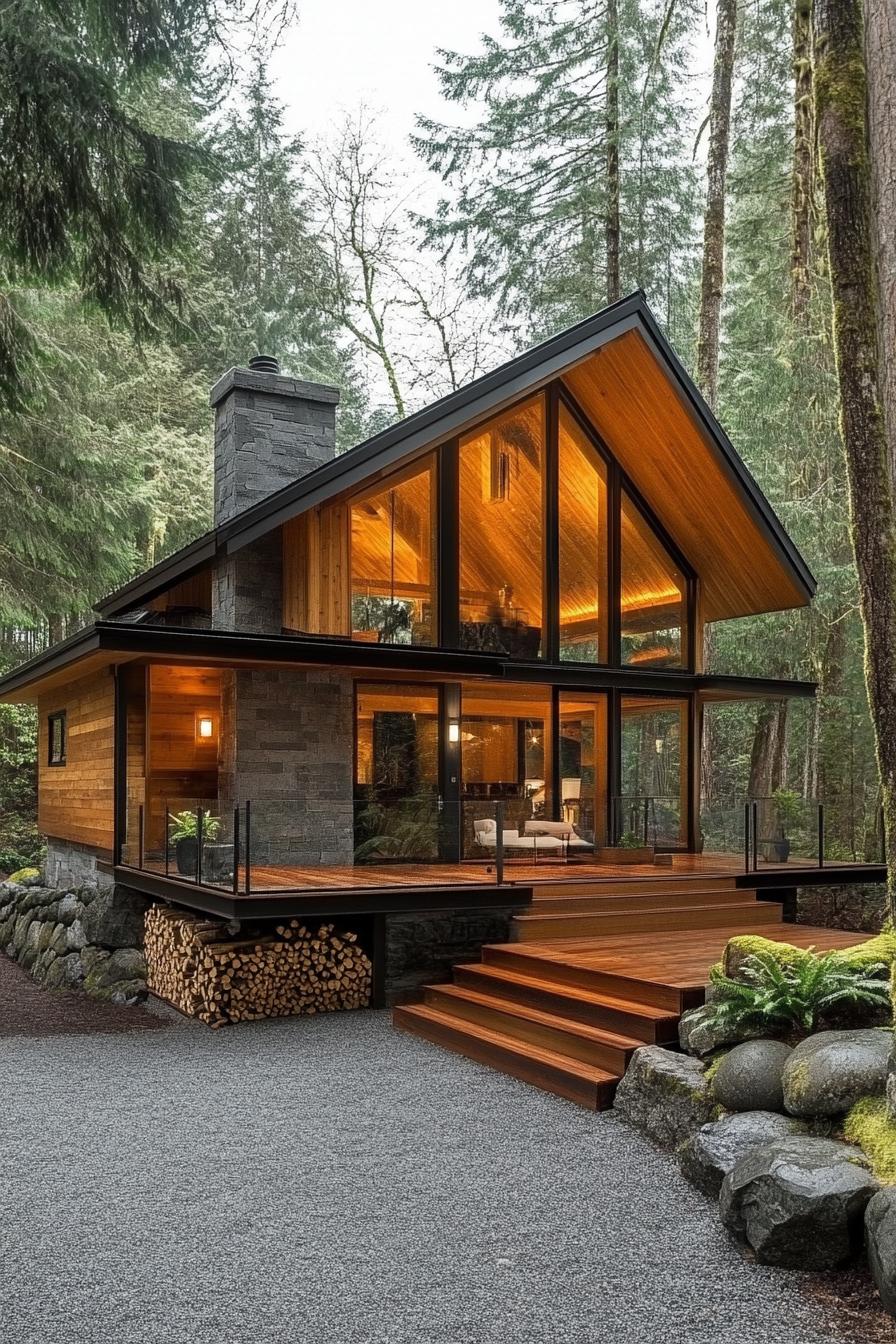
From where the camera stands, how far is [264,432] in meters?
12.1

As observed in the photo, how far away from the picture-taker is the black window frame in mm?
14375

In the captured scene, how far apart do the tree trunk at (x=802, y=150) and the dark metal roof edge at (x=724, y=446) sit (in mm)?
2931

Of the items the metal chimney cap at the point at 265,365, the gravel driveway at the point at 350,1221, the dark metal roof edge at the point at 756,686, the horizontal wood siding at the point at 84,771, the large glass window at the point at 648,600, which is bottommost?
the gravel driveway at the point at 350,1221

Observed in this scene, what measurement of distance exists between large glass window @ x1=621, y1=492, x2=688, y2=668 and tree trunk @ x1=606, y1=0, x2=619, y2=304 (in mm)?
6147

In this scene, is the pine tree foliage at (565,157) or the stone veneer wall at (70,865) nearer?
the stone veneer wall at (70,865)

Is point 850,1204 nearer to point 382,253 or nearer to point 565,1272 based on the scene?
point 565,1272

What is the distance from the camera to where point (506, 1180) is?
17.3ft

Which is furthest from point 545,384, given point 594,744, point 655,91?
point 655,91

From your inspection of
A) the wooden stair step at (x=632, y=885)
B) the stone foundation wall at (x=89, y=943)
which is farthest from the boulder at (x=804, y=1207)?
the stone foundation wall at (x=89, y=943)

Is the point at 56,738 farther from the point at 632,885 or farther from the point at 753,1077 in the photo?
the point at 753,1077

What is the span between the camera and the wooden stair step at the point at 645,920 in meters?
9.44

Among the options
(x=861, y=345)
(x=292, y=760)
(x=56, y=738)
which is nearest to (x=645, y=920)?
(x=292, y=760)

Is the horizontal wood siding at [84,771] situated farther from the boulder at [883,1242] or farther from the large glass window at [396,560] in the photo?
the boulder at [883,1242]

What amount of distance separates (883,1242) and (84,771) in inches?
432
